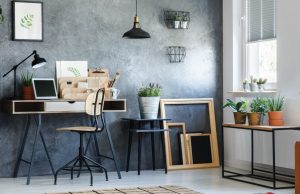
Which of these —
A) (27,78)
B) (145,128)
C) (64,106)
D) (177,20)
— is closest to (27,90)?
(27,78)

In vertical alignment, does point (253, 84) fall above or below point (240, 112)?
above

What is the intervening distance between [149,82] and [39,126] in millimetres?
1770

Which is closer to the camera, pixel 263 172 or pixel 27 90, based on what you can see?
pixel 27 90

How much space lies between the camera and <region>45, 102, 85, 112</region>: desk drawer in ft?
24.0

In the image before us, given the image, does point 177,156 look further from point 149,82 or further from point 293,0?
point 293,0

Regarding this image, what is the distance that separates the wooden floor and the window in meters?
1.50

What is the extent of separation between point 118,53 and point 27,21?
1.30m

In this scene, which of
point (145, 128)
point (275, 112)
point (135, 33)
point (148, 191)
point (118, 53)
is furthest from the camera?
point (145, 128)

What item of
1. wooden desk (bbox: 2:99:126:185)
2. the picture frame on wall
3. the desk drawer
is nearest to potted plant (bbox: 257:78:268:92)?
wooden desk (bbox: 2:99:126:185)

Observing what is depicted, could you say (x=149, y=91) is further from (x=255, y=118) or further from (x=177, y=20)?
(x=255, y=118)

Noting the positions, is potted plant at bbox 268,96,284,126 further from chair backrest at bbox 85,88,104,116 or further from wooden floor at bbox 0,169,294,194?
chair backrest at bbox 85,88,104,116

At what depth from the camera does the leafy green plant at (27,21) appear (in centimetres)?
769

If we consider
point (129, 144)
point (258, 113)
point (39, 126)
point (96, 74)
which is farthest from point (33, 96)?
point (258, 113)

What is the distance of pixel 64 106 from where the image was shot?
740cm
